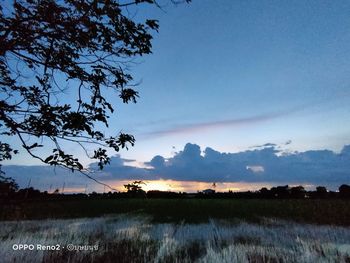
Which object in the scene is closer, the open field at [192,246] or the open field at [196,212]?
the open field at [192,246]

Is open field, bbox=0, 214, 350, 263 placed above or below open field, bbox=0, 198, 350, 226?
below

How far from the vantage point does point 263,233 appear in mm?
10148

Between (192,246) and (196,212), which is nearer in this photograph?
(192,246)

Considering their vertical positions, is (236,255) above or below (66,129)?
below

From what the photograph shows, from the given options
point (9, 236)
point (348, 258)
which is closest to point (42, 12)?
point (9, 236)

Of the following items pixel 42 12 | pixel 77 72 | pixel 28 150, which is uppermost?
pixel 42 12

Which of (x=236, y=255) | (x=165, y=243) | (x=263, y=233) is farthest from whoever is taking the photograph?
(x=263, y=233)

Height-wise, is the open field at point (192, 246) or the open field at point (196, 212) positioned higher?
the open field at point (196, 212)

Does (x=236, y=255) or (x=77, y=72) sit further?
(x=236, y=255)

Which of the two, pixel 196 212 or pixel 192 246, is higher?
pixel 196 212

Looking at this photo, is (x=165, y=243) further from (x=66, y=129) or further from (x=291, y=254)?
(x=66, y=129)

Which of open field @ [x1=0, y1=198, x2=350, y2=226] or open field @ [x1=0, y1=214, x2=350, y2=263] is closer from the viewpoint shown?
open field @ [x1=0, y1=214, x2=350, y2=263]

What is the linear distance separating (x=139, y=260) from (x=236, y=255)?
2.11 metres

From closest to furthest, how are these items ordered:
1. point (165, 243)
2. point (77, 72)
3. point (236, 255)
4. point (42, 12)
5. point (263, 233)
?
1. point (42, 12)
2. point (77, 72)
3. point (236, 255)
4. point (165, 243)
5. point (263, 233)
